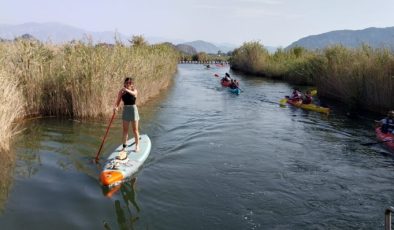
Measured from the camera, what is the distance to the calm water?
265 inches

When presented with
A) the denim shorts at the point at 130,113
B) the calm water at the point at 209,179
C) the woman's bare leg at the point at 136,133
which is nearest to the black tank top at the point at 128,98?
the denim shorts at the point at 130,113

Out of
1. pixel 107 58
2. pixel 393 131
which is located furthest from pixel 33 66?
pixel 393 131

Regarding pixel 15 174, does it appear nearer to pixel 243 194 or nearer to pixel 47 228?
pixel 47 228

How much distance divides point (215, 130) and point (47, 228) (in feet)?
27.8

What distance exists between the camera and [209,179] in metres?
8.73

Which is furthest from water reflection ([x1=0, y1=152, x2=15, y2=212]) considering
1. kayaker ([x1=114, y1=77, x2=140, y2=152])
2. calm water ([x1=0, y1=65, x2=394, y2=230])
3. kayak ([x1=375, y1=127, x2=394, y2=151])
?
kayak ([x1=375, y1=127, x2=394, y2=151])

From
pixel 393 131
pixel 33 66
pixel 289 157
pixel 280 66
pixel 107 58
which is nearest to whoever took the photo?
pixel 289 157

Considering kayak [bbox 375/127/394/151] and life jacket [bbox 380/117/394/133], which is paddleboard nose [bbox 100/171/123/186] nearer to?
kayak [bbox 375/127/394/151]

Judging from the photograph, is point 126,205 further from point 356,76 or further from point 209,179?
point 356,76

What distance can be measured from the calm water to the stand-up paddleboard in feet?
0.70

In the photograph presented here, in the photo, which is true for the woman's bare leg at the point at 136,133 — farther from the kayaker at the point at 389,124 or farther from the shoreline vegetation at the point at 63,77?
the kayaker at the point at 389,124

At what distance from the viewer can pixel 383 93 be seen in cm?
1620

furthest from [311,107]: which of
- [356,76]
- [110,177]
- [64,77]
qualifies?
[110,177]

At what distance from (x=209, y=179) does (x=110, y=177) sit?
221cm
